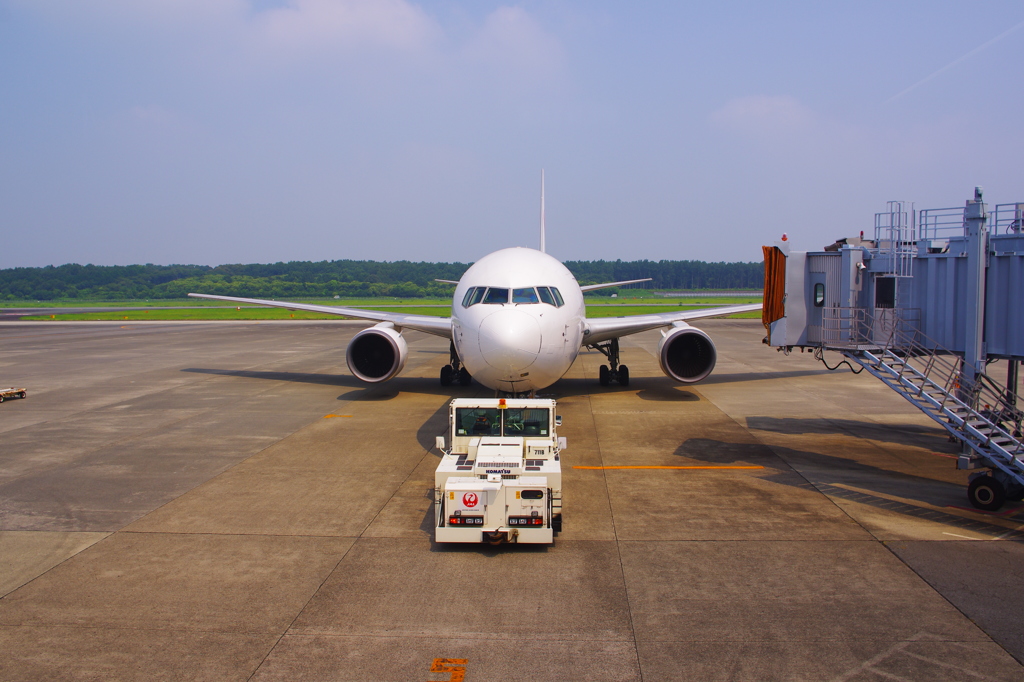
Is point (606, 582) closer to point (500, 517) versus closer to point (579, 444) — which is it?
point (500, 517)

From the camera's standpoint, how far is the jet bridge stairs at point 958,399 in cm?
1089

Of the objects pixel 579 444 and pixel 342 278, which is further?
pixel 342 278

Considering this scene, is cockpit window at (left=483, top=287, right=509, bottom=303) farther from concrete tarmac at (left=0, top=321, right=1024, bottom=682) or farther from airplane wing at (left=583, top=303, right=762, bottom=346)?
airplane wing at (left=583, top=303, right=762, bottom=346)

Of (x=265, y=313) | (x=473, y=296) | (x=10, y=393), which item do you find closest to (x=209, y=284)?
(x=265, y=313)

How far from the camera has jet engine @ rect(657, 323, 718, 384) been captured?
20797 mm

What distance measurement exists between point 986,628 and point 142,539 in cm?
1045

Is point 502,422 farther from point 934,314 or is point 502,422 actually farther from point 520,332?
point 934,314

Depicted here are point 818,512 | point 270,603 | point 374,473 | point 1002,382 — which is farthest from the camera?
point 1002,382

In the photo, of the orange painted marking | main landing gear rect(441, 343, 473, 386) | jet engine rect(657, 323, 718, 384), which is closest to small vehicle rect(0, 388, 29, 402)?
main landing gear rect(441, 343, 473, 386)

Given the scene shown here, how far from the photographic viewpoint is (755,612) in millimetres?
7570

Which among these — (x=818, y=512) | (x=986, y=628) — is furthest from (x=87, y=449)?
(x=986, y=628)

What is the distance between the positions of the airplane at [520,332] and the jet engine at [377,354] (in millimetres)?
30

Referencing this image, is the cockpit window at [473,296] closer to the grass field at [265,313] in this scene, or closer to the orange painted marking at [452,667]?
the orange painted marking at [452,667]

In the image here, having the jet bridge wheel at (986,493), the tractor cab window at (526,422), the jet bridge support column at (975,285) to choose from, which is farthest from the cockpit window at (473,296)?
the jet bridge wheel at (986,493)
